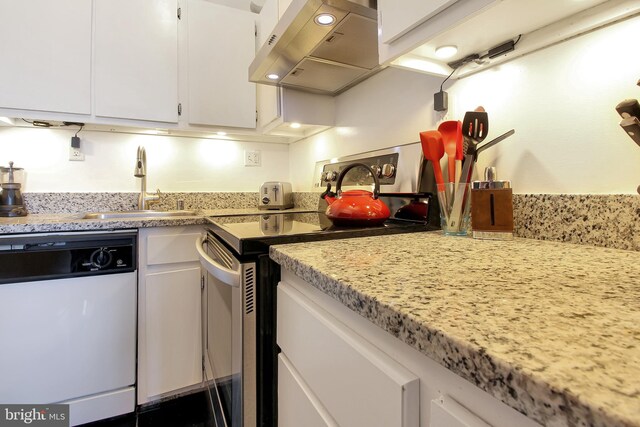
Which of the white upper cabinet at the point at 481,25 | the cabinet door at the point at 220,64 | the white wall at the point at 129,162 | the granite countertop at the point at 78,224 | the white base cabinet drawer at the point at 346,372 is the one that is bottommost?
the white base cabinet drawer at the point at 346,372

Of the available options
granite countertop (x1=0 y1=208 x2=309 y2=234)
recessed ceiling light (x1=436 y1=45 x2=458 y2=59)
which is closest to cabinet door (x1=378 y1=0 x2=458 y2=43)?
recessed ceiling light (x1=436 y1=45 x2=458 y2=59)

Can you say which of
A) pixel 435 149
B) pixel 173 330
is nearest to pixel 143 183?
pixel 173 330

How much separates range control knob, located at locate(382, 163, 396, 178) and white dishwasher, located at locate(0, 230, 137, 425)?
3.50ft

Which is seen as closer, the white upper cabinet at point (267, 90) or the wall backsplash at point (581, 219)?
the wall backsplash at point (581, 219)

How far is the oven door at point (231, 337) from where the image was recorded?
0.68 m

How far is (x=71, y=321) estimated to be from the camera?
1.17 meters

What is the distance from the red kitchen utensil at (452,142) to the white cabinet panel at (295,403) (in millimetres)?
659

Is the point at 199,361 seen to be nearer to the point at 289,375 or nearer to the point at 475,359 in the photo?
the point at 289,375

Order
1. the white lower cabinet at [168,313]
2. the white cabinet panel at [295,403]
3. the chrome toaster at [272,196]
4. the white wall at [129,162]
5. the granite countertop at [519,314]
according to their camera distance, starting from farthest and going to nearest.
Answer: the chrome toaster at [272,196]
the white wall at [129,162]
the white lower cabinet at [168,313]
the white cabinet panel at [295,403]
the granite countertop at [519,314]

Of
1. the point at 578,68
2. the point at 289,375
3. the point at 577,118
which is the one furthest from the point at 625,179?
the point at 289,375

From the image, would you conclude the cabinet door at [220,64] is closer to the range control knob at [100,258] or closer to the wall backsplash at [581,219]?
the range control knob at [100,258]

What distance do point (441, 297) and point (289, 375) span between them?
39 centimetres

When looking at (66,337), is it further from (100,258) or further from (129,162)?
(129,162)

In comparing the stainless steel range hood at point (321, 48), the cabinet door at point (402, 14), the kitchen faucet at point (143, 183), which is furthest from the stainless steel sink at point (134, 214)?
the cabinet door at point (402, 14)
